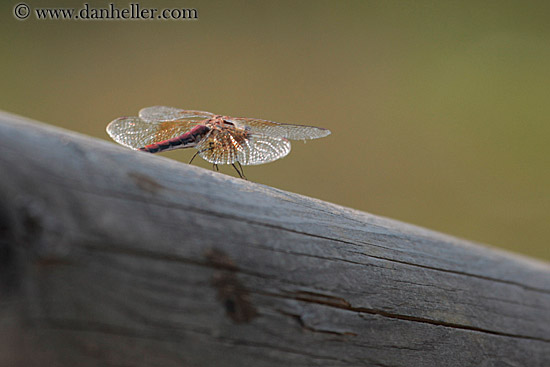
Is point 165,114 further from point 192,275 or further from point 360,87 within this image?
point 360,87

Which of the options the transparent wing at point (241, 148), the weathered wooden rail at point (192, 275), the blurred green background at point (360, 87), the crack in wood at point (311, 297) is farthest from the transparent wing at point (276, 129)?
the blurred green background at point (360, 87)

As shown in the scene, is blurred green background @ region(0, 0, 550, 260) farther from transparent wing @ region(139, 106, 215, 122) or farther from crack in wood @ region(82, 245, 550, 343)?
crack in wood @ region(82, 245, 550, 343)

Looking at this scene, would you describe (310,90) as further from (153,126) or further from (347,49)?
(153,126)

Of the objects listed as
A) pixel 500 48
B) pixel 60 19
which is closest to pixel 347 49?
pixel 500 48

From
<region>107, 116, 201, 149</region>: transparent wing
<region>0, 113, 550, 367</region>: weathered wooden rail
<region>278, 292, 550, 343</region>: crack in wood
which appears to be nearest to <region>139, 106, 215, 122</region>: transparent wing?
<region>107, 116, 201, 149</region>: transparent wing

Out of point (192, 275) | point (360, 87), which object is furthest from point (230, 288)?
point (360, 87)
